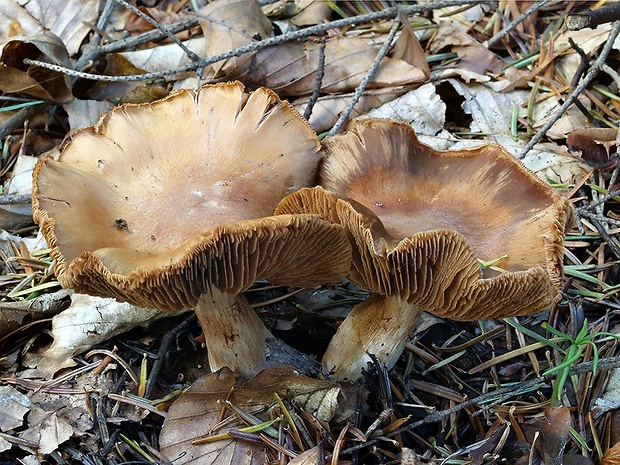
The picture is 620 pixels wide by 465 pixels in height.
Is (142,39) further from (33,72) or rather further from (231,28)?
(33,72)

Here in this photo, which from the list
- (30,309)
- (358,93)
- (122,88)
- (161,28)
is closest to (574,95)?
(358,93)

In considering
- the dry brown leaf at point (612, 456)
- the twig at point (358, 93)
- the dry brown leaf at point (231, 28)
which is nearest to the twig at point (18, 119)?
the dry brown leaf at point (231, 28)

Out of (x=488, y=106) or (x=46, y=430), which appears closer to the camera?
(x=46, y=430)

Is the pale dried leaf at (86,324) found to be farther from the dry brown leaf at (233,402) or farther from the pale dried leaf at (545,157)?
the pale dried leaf at (545,157)

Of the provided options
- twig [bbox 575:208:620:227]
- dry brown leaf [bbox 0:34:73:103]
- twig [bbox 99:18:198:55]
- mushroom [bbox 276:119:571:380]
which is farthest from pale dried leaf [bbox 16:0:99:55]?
twig [bbox 575:208:620:227]

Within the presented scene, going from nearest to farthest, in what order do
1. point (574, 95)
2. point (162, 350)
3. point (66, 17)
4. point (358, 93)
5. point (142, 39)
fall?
point (162, 350) → point (574, 95) → point (358, 93) → point (142, 39) → point (66, 17)

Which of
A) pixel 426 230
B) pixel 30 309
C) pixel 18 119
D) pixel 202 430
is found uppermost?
pixel 18 119

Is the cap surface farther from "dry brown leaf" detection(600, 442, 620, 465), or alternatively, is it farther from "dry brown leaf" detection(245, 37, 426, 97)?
"dry brown leaf" detection(600, 442, 620, 465)

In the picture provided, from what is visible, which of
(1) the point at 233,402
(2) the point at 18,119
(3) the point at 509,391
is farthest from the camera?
(2) the point at 18,119
